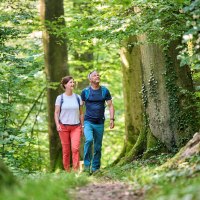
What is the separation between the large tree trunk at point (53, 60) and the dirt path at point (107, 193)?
721 cm

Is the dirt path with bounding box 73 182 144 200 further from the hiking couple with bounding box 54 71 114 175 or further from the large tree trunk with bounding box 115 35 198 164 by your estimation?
the large tree trunk with bounding box 115 35 198 164

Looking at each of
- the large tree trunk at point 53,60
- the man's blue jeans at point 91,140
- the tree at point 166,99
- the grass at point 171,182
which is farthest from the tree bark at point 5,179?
the large tree trunk at point 53,60

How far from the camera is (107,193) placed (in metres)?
5.55

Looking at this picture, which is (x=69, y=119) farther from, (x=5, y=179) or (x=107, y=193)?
(x=5, y=179)

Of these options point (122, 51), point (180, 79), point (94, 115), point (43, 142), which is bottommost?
point (43, 142)

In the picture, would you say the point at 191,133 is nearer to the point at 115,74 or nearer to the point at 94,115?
the point at 94,115

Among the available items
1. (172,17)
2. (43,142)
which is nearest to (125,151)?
(172,17)

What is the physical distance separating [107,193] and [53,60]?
8316 millimetres

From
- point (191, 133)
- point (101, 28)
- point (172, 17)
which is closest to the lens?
point (172, 17)

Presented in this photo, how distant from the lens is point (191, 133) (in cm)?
927

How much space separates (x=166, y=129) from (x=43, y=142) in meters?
11.3

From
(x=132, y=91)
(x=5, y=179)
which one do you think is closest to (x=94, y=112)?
(x=132, y=91)

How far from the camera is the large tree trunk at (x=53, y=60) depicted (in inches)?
524

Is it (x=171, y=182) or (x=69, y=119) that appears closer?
(x=171, y=182)
